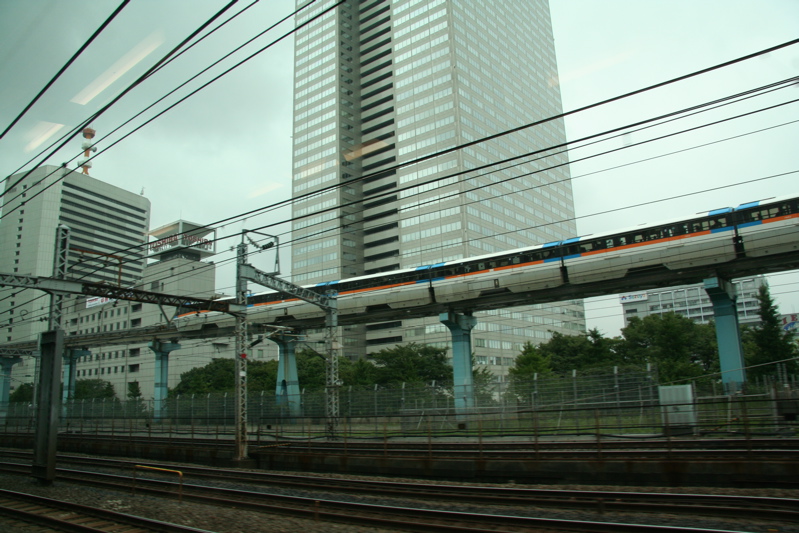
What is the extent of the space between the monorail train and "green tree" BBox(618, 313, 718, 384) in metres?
28.0

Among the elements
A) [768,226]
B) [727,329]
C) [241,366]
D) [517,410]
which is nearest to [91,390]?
[241,366]

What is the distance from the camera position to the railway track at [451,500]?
10391 millimetres

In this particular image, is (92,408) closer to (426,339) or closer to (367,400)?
(367,400)

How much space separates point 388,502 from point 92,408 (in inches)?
1355

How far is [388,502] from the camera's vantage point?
A: 13320mm

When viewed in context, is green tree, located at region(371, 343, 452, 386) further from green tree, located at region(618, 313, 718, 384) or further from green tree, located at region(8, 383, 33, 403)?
green tree, located at region(8, 383, 33, 403)

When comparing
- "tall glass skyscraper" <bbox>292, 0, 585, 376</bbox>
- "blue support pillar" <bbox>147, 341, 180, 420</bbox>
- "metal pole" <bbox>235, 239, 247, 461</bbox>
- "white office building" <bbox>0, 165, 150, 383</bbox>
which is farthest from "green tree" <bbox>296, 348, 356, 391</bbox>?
"metal pole" <bbox>235, 239, 247, 461</bbox>

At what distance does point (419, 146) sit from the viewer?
101438mm

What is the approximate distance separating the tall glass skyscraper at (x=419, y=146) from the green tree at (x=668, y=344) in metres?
20.3

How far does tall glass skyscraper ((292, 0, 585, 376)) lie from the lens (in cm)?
9556

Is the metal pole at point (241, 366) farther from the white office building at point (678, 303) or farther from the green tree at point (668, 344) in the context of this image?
the white office building at point (678, 303)

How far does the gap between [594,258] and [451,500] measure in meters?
20.7

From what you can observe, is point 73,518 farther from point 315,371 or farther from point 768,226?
point 315,371

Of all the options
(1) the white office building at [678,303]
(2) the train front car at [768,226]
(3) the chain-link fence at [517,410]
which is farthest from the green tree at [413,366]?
(1) the white office building at [678,303]
